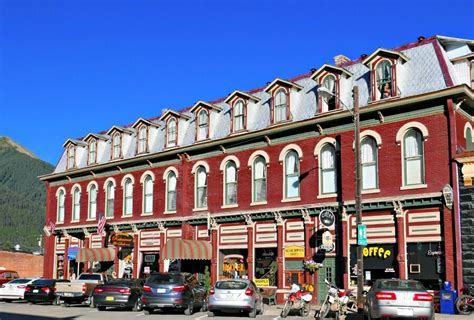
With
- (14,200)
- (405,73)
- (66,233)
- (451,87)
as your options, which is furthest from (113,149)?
(14,200)

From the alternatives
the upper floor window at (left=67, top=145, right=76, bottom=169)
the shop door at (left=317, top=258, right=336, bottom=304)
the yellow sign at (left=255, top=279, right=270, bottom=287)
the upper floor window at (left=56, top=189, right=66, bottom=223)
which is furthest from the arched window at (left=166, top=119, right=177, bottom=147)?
the shop door at (left=317, top=258, right=336, bottom=304)

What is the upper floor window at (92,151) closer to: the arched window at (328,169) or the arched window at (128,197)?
the arched window at (128,197)

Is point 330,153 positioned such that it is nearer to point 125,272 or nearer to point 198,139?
point 198,139

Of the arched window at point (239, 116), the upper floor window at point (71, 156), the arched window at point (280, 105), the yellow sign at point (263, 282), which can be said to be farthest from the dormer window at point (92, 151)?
the yellow sign at point (263, 282)

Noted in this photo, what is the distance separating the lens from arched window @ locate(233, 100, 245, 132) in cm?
3325

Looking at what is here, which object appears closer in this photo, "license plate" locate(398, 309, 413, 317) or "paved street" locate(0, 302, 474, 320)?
"license plate" locate(398, 309, 413, 317)

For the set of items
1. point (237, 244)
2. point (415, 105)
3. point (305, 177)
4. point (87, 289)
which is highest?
point (415, 105)

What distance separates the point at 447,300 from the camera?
2333 centimetres

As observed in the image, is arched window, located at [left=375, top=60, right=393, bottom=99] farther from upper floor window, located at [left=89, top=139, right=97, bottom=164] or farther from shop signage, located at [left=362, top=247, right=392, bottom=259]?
upper floor window, located at [left=89, top=139, right=97, bottom=164]

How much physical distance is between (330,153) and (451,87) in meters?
6.61

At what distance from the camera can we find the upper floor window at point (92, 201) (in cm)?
4194

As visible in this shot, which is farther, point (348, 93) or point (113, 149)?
point (113, 149)

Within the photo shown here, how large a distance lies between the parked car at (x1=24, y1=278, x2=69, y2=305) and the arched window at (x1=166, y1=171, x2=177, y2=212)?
27.7ft

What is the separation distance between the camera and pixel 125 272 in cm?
3872
